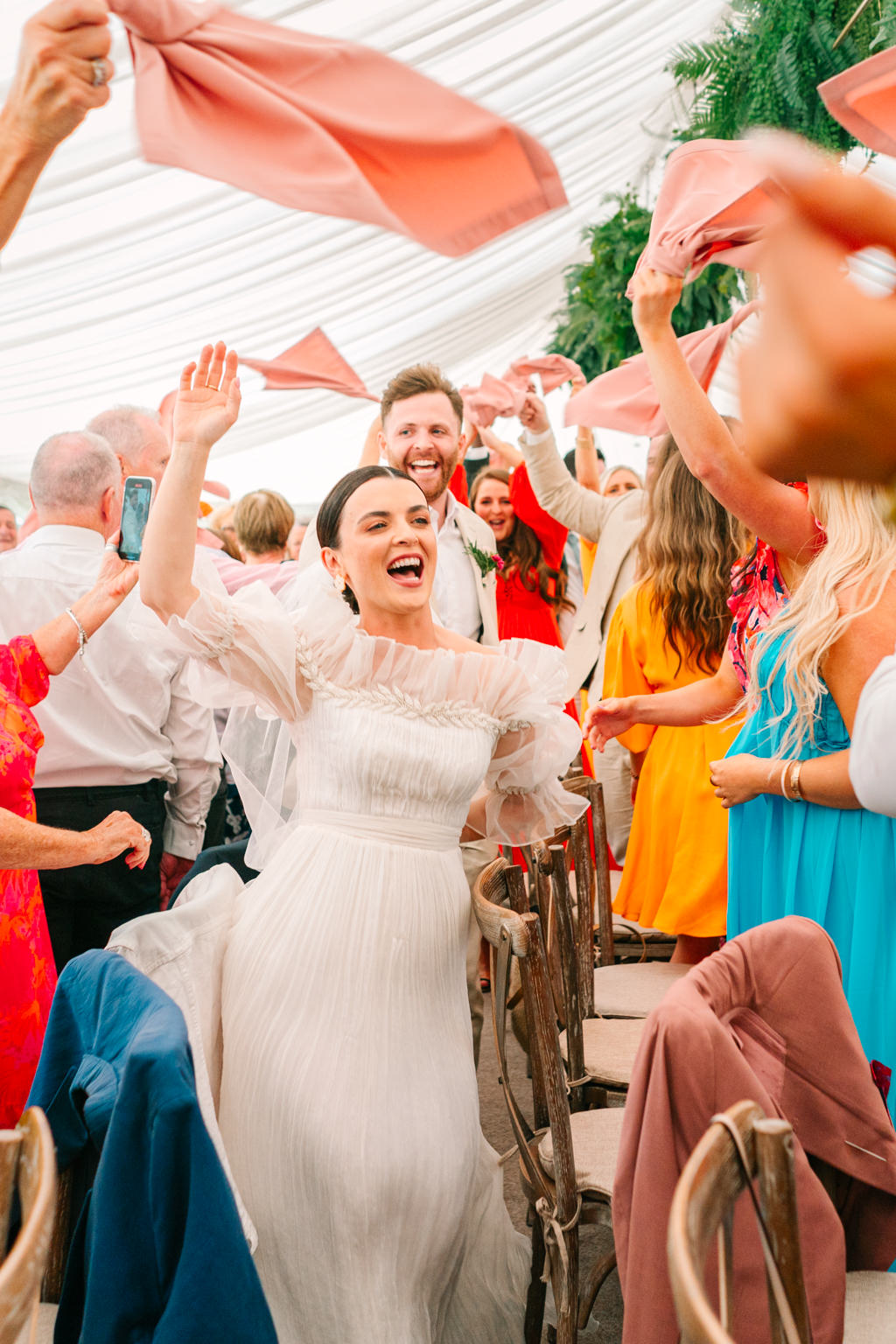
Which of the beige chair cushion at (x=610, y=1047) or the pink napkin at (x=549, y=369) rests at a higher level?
the pink napkin at (x=549, y=369)

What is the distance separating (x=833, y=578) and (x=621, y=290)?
5523mm

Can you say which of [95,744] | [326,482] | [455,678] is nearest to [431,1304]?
[455,678]

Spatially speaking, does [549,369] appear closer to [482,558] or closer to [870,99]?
[482,558]

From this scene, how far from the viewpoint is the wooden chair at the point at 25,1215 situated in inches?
32.5

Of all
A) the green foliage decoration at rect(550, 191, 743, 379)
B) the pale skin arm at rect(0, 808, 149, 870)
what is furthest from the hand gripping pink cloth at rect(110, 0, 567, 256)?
the green foliage decoration at rect(550, 191, 743, 379)

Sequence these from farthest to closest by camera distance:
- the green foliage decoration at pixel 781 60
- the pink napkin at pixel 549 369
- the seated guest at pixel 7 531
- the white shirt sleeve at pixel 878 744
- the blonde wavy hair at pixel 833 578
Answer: the seated guest at pixel 7 531 < the green foliage decoration at pixel 781 60 < the pink napkin at pixel 549 369 < the blonde wavy hair at pixel 833 578 < the white shirt sleeve at pixel 878 744

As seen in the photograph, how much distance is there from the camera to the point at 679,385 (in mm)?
1880

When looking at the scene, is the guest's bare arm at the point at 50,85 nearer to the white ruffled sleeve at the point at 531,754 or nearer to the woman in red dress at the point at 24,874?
the woman in red dress at the point at 24,874

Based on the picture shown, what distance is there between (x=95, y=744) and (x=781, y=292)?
2.48 m

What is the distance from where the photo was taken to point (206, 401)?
5.60 feet

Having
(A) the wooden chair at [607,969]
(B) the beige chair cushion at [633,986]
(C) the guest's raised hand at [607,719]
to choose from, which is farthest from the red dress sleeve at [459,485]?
(B) the beige chair cushion at [633,986]

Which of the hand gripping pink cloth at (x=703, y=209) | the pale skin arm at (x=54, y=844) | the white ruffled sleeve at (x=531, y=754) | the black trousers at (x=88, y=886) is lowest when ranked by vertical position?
the black trousers at (x=88, y=886)

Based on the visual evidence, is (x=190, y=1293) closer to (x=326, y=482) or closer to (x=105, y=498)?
(x=105, y=498)

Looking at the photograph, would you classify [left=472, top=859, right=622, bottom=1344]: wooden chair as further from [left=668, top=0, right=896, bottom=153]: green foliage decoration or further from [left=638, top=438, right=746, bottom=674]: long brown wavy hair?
[left=668, top=0, right=896, bottom=153]: green foliage decoration
